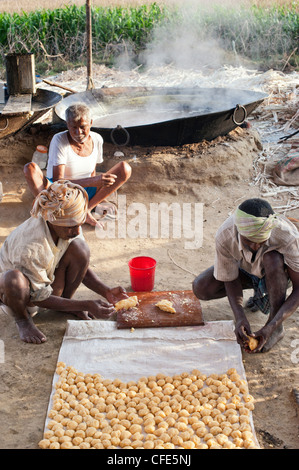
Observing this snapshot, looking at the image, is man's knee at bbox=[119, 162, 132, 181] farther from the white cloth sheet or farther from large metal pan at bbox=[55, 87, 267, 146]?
the white cloth sheet

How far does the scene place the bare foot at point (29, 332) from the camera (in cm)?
305

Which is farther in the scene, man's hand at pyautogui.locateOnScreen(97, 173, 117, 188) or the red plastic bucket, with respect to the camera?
man's hand at pyautogui.locateOnScreen(97, 173, 117, 188)

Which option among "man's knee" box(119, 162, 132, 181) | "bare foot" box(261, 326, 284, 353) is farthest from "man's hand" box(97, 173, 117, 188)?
"bare foot" box(261, 326, 284, 353)

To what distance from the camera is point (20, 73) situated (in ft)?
17.9

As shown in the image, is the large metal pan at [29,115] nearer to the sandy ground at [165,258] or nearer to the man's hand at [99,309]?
the sandy ground at [165,258]

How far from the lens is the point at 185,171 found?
5316 mm

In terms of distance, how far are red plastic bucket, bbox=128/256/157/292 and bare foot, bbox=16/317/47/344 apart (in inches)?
32.4

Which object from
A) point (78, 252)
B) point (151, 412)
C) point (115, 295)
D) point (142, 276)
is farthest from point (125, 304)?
point (151, 412)

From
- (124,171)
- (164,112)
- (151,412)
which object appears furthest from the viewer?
(164,112)

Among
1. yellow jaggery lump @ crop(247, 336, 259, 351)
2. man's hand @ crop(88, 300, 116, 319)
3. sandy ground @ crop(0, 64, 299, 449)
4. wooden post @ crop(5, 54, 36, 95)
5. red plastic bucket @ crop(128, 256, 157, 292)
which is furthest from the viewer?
wooden post @ crop(5, 54, 36, 95)

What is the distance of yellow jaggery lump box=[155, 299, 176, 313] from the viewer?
3.25 m

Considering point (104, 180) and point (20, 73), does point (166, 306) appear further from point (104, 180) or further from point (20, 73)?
point (20, 73)

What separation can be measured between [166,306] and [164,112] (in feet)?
11.2

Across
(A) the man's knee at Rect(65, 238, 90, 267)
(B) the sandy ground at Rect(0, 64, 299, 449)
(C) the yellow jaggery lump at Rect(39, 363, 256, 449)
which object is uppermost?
(A) the man's knee at Rect(65, 238, 90, 267)
